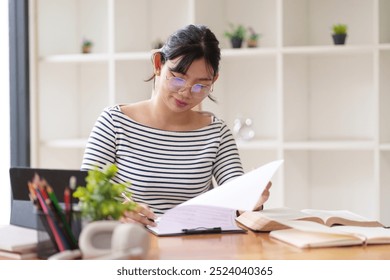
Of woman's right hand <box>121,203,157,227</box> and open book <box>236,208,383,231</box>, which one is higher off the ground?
woman's right hand <box>121,203,157,227</box>

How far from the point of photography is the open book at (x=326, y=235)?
1.76 metres

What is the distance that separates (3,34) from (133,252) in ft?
9.92

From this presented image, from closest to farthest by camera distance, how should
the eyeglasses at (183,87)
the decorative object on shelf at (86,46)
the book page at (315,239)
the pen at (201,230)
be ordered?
the book page at (315,239) → the pen at (201,230) → the eyeglasses at (183,87) → the decorative object on shelf at (86,46)

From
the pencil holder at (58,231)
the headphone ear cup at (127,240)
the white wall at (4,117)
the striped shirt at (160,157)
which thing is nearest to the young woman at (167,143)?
the striped shirt at (160,157)

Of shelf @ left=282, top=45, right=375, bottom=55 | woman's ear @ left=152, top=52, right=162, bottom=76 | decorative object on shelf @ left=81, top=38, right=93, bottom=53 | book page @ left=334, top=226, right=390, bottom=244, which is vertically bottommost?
book page @ left=334, top=226, right=390, bottom=244

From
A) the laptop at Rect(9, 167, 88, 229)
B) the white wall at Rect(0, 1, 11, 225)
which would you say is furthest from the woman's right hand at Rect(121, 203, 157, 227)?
the white wall at Rect(0, 1, 11, 225)

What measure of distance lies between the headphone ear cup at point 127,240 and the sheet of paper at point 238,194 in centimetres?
26

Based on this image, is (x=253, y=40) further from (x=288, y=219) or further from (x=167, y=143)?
(x=288, y=219)

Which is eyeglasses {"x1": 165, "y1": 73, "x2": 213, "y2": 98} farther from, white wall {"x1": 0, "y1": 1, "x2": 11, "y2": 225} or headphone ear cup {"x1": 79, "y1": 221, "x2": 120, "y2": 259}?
white wall {"x1": 0, "y1": 1, "x2": 11, "y2": 225}

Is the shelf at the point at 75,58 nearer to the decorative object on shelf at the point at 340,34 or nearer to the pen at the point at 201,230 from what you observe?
the decorative object on shelf at the point at 340,34

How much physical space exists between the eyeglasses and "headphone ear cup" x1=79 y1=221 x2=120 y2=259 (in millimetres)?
890

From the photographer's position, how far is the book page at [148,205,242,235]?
6.39 ft

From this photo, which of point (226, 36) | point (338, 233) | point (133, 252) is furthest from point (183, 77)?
point (226, 36)

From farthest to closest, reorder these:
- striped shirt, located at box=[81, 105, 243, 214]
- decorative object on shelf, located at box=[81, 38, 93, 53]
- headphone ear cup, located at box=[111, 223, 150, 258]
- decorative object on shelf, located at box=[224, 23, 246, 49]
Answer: decorative object on shelf, located at box=[81, 38, 93, 53], decorative object on shelf, located at box=[224, 23, 246, 49], striped shirt, located at box=[81, 105, 243, 214], headphone ear cup, located at box=[111, 223, 150, 258]
